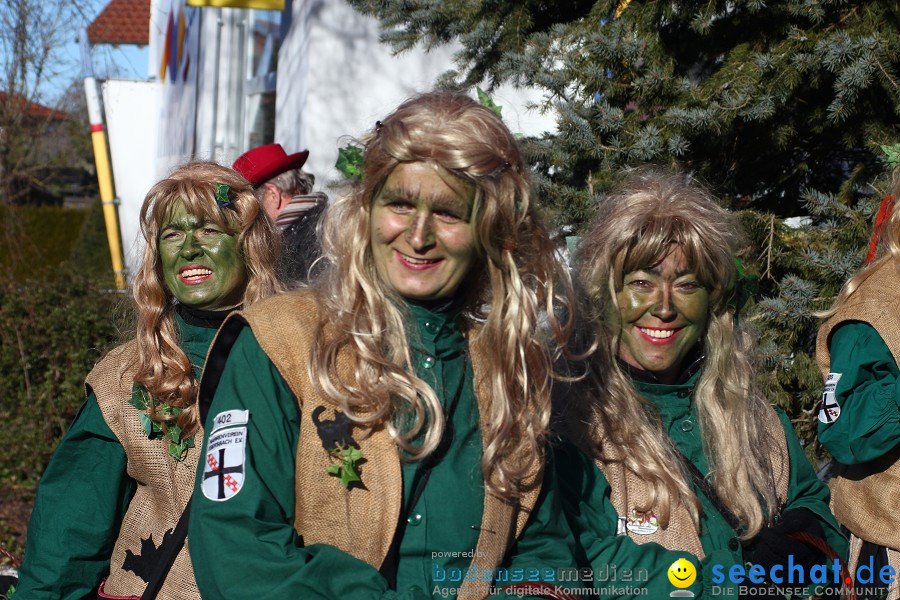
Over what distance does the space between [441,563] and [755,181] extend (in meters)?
3.04

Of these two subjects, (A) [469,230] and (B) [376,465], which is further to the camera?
(A) [469,230]

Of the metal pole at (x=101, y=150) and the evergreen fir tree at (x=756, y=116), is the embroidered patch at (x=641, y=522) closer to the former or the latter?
the evergreen fir tree at (x=756, y=116)

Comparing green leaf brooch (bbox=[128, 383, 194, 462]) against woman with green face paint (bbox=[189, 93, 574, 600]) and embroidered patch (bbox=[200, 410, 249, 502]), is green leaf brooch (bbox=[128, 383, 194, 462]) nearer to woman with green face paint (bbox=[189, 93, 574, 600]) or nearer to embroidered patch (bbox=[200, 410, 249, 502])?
woman with green face paint (bbox=[189, 93, 574, 600])

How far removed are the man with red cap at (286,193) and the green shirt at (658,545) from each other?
1824 mm

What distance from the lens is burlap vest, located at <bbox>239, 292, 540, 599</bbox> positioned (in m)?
2.10

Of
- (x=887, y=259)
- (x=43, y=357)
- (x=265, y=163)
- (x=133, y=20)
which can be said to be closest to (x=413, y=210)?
(x=887, y=259)

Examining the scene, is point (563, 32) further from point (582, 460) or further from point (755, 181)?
point (582, 460)

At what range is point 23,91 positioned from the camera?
1076cm

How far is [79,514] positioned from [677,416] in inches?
70.7

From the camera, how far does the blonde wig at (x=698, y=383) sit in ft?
9.18

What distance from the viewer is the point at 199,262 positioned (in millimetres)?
3096

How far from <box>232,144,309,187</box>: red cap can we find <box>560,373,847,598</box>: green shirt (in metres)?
2.54

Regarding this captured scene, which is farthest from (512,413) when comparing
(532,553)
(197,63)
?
(197,63)

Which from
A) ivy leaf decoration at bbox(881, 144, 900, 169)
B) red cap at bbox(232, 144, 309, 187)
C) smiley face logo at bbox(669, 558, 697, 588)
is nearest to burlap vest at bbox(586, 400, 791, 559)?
smiley face logo at bbox(669, 558, 697, 588)
